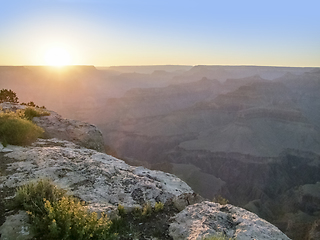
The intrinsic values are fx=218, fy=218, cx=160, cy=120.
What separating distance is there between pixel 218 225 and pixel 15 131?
260 inches

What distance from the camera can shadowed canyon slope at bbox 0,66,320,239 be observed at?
44031 mm

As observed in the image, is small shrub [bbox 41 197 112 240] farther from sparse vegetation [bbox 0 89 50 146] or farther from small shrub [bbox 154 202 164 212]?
sparse vegetation [bbox 0 89 50 146]

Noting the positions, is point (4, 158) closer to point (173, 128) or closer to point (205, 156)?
point (205, 156)

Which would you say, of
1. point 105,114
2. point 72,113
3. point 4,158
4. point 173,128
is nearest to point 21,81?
point 72,113

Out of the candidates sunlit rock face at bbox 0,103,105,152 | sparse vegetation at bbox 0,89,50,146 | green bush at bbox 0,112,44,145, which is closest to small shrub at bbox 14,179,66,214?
sparse vegetation at bbox 0,89,50,146

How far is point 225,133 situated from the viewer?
235ft

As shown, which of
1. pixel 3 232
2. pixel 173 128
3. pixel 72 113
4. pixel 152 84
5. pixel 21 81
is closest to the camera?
pixel 3 232

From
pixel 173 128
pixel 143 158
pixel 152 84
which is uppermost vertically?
pixel 152 84

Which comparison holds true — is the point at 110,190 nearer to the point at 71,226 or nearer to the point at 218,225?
the point at 71,226

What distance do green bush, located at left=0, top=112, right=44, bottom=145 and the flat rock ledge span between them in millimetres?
5589

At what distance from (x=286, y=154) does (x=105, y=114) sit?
2906 inches

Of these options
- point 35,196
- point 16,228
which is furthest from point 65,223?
point 35,196

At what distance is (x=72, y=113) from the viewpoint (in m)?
104

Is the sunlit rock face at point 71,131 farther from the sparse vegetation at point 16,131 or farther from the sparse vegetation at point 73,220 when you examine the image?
the sparse vegetation at point 73,220
